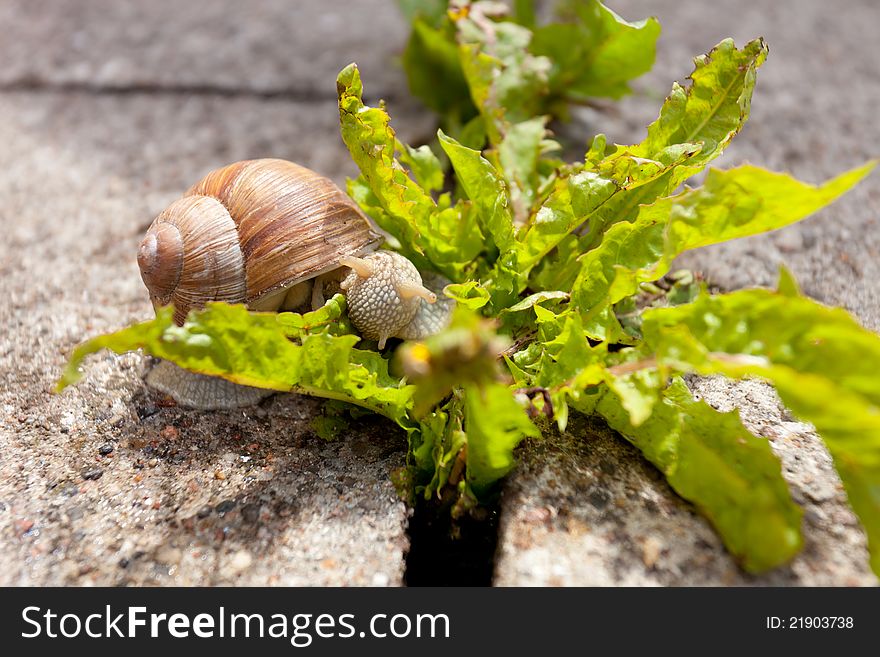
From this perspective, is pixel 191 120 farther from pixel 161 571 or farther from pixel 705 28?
pixel 705 28

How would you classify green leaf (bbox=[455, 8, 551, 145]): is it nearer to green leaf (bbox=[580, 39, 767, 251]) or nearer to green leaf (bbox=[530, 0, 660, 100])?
green leaf (bbox=[530, 0, 660, 100])

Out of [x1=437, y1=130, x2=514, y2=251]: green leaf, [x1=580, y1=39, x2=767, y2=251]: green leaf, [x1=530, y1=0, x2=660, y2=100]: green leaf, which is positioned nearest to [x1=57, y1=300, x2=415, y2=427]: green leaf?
[x1=437, y1=130, x2=514, y2=251]: green leaf

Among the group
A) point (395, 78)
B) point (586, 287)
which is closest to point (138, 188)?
point (395, 78)

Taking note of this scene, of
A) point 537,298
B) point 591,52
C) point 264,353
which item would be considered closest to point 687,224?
point 537,298

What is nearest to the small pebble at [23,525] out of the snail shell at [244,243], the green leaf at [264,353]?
the green leaf at [264,353]

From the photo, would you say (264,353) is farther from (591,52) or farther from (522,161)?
(591,52)
